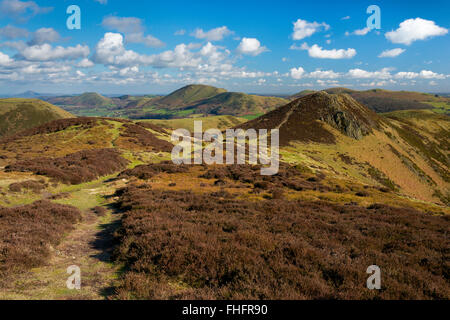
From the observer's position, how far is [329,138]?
85.4 metres

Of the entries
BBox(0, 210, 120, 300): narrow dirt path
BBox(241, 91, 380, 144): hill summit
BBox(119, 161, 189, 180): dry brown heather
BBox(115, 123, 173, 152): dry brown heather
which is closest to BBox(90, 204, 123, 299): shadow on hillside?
BBox(0, 210, 120, 300): narrow dirt path

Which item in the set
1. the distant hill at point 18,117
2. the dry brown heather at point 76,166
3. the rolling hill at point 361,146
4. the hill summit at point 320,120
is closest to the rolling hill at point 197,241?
the dry brown heather at point 76,166

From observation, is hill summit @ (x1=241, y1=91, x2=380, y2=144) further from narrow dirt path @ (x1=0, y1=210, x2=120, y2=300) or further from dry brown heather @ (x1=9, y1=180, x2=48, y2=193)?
narrow dirt path @ (x1=0, y1=210, x2=120, y2=300)

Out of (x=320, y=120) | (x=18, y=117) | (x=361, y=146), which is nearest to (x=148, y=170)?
(x=361, y=146)

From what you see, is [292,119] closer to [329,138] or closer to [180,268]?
[329,138]

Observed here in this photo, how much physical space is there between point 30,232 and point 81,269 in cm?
448

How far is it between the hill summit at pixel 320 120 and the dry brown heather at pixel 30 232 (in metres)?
75.8

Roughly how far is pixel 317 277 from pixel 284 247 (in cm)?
227

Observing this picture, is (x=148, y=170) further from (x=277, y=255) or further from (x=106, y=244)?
(x=277, y=255)

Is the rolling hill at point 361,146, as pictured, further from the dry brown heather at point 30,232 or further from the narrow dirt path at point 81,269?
the narrow dirt path at point 81,269

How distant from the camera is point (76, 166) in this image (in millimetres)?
29281

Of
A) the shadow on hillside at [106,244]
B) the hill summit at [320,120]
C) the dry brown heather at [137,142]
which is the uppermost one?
the hill summit at [320,120]

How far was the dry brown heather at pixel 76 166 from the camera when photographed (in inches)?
1004
